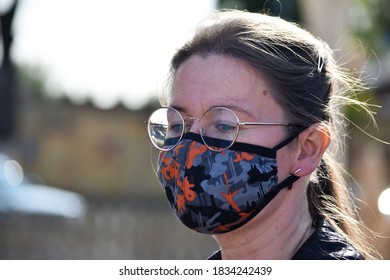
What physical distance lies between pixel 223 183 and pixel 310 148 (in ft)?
0.99

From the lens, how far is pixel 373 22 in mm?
34438

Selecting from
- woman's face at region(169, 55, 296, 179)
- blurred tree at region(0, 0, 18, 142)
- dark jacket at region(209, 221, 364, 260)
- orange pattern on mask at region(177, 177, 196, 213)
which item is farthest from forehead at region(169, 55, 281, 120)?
blurred tree at region(0, 0, 18, 142)

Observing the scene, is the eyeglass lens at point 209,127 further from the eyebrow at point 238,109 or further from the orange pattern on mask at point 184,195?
the orange pattern on mask at point 184,195

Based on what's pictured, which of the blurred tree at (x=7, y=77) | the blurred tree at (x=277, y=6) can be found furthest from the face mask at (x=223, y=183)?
the blurred tree at (x=7, y=77)

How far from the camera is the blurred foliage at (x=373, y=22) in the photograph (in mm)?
31234

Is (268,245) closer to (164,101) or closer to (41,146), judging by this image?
(164,101)

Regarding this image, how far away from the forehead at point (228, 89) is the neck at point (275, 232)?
29 cm

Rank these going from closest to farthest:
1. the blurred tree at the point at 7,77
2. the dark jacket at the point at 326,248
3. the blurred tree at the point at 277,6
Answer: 1. the dark jacket at the point at 326,248
2. the blurred tree at the point at 277,6
3. the blurred tree at the point at 7,77

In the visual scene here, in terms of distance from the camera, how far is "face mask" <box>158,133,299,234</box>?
290 centimetres

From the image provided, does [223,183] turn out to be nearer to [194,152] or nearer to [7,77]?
[194,152]

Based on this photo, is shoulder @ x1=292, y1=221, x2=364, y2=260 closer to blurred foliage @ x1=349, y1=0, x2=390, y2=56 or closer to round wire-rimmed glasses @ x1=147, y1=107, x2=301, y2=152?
round wire-rimmed glasses @ x1=147, y1=107, x2=301, y2=152

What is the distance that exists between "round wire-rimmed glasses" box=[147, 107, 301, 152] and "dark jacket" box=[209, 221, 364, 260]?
368 millimetres

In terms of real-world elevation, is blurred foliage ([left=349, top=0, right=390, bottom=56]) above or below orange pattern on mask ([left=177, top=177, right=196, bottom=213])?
below
